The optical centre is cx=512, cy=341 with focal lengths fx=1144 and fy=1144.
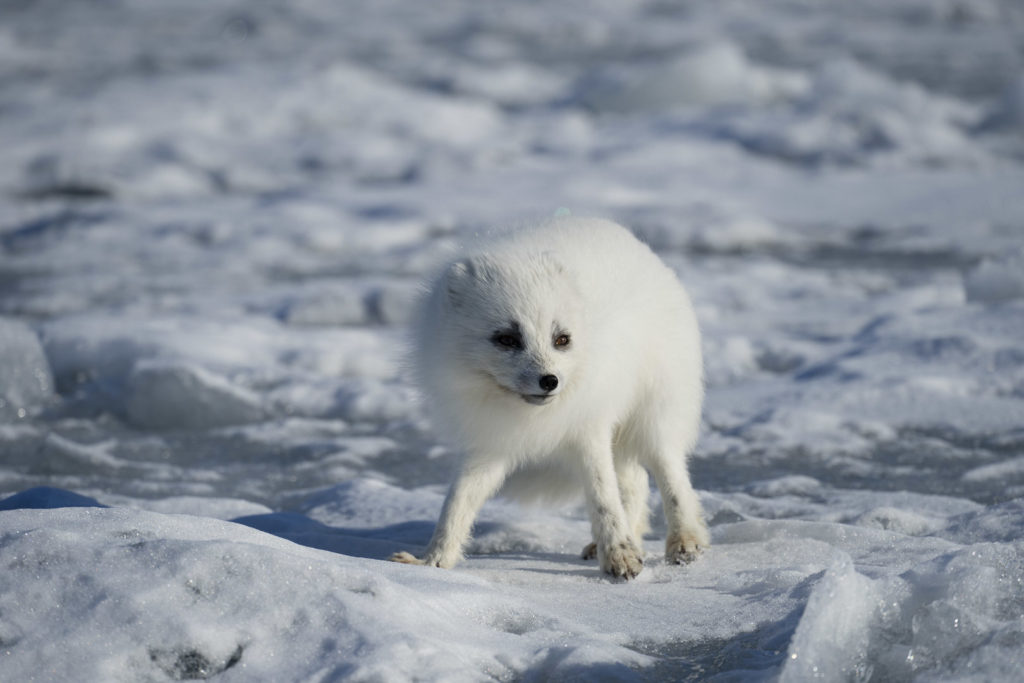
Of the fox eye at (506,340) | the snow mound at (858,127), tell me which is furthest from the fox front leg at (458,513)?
the snow mound at (858,127)

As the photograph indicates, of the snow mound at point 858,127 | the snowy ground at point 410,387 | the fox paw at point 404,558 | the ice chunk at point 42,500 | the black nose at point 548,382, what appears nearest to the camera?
the snowy ground at point 410,387

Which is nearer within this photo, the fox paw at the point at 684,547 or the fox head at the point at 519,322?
the fox head at the point at 519,322

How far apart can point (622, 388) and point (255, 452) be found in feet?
7.53

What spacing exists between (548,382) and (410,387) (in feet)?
5.61

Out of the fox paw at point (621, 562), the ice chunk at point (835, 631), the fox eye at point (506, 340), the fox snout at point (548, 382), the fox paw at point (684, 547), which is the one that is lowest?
the fox paw at point (684, 547)

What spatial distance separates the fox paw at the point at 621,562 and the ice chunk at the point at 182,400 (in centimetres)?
275

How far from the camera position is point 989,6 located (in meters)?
23.0

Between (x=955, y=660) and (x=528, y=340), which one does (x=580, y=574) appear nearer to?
(x=528, y=340)

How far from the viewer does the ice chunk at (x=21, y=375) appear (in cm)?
565

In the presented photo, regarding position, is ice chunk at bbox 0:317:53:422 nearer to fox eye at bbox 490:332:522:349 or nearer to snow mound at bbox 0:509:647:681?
snow mound at bbox 0:509:647:681

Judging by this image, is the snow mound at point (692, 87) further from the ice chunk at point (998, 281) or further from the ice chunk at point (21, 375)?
the ice chunk at point (21, 375)

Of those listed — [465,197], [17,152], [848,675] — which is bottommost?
[17,152]

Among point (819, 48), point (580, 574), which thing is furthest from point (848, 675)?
point (819, 48)

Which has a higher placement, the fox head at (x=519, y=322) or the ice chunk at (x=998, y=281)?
the fox head at (x=519, y=322)
